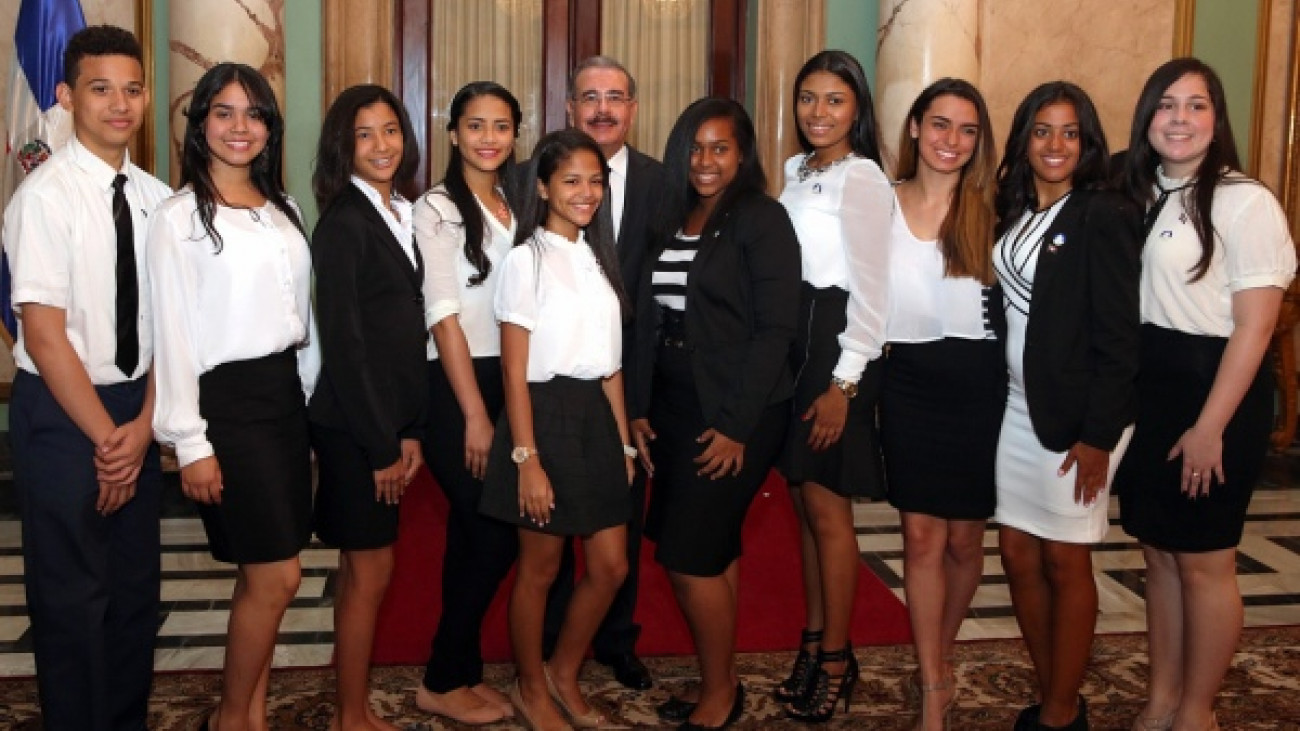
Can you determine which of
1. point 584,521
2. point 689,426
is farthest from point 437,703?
point 689,426

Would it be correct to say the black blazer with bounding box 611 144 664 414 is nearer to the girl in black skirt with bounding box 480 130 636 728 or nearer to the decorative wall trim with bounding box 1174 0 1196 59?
the girl in black skirt with bounding box 480 130 636 728

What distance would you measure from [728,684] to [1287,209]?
628 cm

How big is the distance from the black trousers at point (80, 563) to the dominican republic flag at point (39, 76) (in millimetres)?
2467

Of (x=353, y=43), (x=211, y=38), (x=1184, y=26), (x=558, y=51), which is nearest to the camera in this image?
(x=211, y=38)

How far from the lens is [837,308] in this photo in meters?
3.44

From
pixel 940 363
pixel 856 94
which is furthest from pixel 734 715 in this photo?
pixel 856 94

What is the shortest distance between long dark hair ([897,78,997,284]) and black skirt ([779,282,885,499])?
0.32 metres

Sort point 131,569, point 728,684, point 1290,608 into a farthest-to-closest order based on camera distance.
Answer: point 1290,608 < point 728,684 < point 131,569

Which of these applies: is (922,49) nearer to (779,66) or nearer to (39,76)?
(779,66)

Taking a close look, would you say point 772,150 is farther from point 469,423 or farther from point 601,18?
point 469,423

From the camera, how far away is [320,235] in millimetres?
3088

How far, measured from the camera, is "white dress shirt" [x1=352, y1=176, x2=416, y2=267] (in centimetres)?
318

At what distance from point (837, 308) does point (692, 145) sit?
0.59 metres

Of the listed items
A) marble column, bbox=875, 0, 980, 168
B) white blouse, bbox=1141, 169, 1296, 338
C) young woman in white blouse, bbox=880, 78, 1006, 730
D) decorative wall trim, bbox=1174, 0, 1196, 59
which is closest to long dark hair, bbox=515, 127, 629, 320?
young woman in white blouse, bbox=880, 78, 1006, 730
